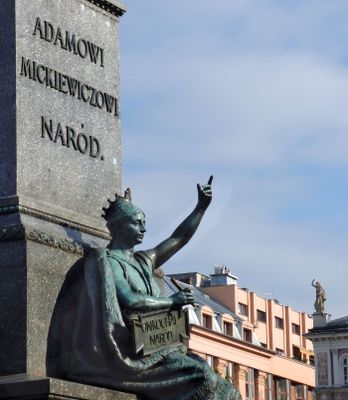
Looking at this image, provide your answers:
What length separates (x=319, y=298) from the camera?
94.6 metres

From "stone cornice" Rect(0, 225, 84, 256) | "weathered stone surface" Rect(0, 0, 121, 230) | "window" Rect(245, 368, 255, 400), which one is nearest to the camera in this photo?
"stone cornice" Rect(0, 225, 84, 256)

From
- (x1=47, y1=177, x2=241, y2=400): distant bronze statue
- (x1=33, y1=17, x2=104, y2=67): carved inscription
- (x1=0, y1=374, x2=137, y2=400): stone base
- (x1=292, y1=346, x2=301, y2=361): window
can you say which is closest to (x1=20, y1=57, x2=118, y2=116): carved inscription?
(x1=33, y1=17, x2=104, y2=67): carved inscription

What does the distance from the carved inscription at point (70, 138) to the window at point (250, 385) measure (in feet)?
230

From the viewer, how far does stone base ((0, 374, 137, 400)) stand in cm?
1037

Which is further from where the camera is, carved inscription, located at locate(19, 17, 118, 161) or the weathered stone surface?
carved inscription, located at locate(19, 17, 118, 161)

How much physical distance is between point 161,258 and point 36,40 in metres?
1.86

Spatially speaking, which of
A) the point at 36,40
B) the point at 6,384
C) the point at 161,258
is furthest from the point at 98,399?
the point at 36,40

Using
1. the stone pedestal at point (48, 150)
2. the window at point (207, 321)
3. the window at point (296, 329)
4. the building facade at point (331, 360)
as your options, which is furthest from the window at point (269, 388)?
the stone pedestal at point (48, 150)

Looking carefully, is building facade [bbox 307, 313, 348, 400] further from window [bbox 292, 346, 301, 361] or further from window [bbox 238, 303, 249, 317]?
window [bbox 292, 346, 301, 361]

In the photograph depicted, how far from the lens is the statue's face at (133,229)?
11406 mm

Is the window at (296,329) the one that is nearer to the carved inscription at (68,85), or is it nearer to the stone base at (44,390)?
the carved inscription at (68,85)

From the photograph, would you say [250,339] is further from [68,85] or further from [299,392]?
[68,85]

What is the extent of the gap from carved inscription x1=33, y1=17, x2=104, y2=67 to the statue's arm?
6.48 ft

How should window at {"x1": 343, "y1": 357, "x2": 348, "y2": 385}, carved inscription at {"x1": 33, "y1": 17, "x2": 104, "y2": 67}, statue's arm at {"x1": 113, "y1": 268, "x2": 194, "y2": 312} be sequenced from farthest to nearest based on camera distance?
window at {"x1": 343, "y1": 357, "x2": 348, "y2": 385}
carved inscription at {"x1": 33, "y1": 17, "x2": 104, "y2": 67}
statue's arm at {"x1": 113, "y1": 268, "x2": 194, "y2": 312}
